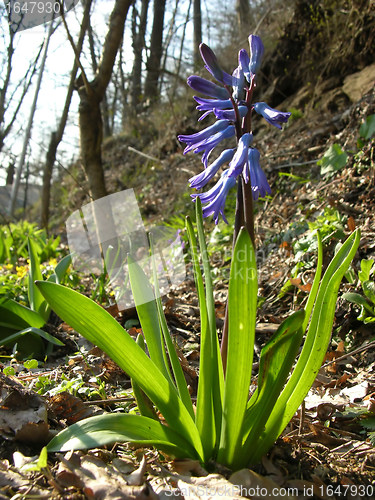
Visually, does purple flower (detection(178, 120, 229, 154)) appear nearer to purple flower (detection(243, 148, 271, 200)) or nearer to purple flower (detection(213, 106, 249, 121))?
purple flower (detection(213, 106, 249, 121))

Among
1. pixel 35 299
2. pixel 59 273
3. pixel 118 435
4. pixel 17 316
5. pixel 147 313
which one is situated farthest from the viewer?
pixel 59 273

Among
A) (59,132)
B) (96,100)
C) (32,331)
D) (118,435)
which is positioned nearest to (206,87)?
(118,435)

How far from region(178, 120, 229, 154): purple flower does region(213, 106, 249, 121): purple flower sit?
0.03 m

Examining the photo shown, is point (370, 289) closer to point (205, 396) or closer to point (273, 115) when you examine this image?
point (273, 115)

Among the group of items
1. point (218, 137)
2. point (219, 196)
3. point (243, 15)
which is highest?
point (243, 15)

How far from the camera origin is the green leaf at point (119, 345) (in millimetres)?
949

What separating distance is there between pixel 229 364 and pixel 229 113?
2.77 ft

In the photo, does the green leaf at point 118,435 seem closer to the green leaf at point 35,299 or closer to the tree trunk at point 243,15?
the green leaf at point 35,299

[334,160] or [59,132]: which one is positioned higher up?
[59,132]

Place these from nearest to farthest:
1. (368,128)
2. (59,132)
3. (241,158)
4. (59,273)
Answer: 1. (241,158)
2. (59,273)
3. (368,128)
4. (59,132)

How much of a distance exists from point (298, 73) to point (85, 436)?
5962 mm

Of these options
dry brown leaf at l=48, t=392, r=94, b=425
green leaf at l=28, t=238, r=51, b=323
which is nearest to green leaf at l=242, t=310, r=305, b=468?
dry brown leaf at l=48, t=392, r=94, b=425

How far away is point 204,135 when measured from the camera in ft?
4.44

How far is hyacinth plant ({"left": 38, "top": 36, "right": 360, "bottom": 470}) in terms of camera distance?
92 cm
